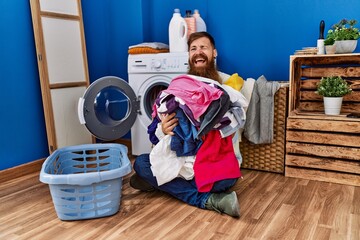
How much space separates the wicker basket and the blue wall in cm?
33

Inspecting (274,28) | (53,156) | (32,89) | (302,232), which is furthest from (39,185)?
(274,28)

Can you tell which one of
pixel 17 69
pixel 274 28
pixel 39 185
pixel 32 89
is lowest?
pixel 39 185

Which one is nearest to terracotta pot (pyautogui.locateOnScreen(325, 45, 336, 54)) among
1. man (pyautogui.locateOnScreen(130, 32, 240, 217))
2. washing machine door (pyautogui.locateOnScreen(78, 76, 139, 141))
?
man (pyautogui.locateOnScreen(130, 32, 240, 217))

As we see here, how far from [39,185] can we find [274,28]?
1.92 meters

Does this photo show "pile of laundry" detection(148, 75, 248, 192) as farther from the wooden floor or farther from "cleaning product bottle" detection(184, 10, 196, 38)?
"cleaning product bottle" detection(184, 10, 196, 38)

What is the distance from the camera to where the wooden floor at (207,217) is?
4.53 feet

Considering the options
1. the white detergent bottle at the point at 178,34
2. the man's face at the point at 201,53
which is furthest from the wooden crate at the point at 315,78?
the white detergent bottle at the point at 178,34

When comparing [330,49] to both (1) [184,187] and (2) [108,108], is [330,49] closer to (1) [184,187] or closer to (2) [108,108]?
(1) [184,187]

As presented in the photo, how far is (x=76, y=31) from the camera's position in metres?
2.48

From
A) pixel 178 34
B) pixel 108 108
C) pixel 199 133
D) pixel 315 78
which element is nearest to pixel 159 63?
pixel 178 34

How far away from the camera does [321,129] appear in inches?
75.8

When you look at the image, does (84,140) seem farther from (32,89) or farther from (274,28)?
(274,28)

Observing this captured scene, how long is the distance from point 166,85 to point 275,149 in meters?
0.89

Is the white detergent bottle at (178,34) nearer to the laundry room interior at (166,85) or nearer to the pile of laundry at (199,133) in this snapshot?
the laundry room interior at (166,85)
